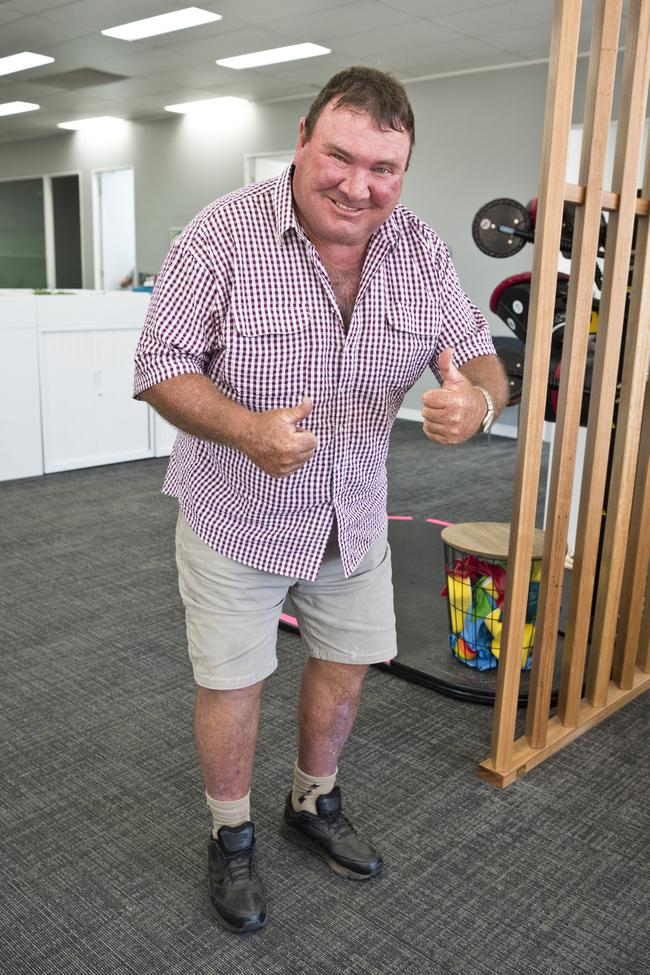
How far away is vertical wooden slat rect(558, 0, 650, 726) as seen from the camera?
199 cm

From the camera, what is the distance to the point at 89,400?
5160 millimetres

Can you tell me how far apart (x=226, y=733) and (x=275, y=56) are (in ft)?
20.6

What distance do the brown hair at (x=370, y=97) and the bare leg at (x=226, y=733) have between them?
95cm

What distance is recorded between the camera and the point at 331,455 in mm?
1505

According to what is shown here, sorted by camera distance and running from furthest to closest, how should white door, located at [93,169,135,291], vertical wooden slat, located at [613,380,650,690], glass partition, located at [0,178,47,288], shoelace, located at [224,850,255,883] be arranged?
glass partition, located at [0,178,47,288] < white door, located at [93,169,135,291] < vertical wooden slat, located at [613,380,650,690] < shoelace, located at [224,850,255,883]

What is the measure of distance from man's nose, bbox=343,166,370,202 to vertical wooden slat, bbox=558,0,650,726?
89 centimetres

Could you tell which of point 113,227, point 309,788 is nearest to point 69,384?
point 309,788

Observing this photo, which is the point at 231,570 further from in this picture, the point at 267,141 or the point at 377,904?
the point at 267,141

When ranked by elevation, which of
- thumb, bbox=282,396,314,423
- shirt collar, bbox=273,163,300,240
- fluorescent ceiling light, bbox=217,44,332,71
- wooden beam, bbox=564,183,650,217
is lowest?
thumb, bbox=282,396,314,423

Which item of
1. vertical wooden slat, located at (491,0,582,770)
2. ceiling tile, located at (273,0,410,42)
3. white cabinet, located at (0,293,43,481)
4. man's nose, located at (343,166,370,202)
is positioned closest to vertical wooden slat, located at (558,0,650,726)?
vertical wooden slat, located at (491,0,582,770)

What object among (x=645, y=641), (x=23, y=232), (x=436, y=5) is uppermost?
(x=436, y=5)

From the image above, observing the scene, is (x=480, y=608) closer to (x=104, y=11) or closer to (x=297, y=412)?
(x=297, y=412)

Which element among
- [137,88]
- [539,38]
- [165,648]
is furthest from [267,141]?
[165,648]

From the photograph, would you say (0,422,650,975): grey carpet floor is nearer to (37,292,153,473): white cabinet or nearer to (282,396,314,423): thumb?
(282,396,314,423): thumb
